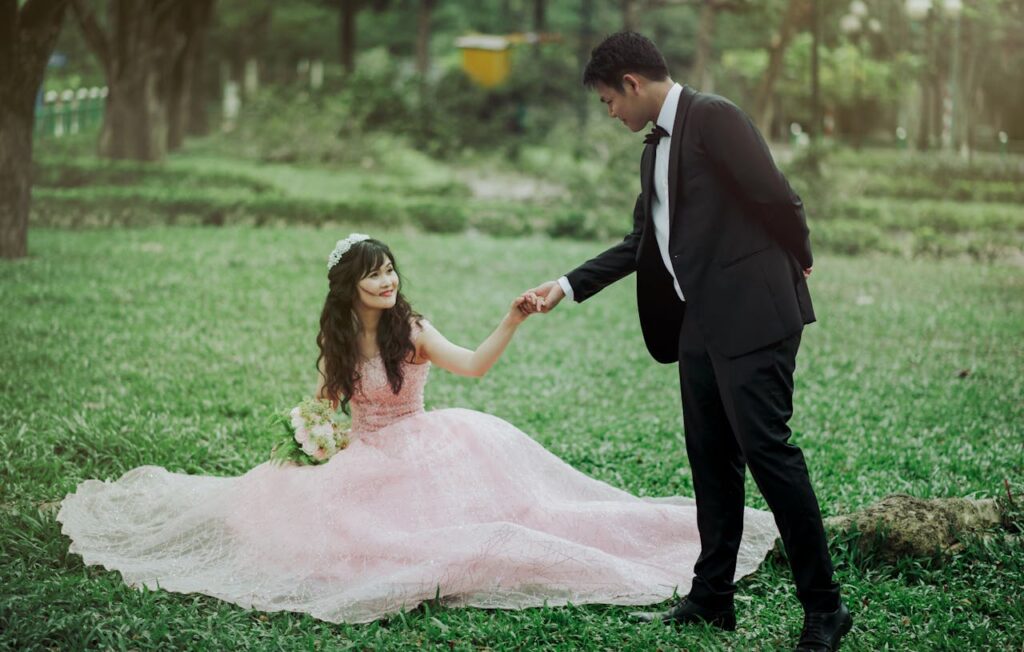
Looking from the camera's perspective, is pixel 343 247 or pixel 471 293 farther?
pixel 471 293

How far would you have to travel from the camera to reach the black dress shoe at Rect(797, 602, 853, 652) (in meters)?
3.78

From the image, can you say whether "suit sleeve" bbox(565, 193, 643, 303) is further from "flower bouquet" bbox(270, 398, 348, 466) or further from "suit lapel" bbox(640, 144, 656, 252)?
"flower bouquet" bbox(270, 398, 348, 466)

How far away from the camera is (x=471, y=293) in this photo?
1178cm

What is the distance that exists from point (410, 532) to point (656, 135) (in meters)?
1.80

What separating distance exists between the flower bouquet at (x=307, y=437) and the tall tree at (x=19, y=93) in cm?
779

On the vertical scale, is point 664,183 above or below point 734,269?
above

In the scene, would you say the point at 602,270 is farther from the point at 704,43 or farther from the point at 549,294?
the point at 704,43

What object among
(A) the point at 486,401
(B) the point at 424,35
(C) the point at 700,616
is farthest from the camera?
(B) the point at 424,35


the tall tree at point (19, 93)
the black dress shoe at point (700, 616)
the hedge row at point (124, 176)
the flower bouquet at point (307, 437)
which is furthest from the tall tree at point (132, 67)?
the black dress shoe at point (700, 616)

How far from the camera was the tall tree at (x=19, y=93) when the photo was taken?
11.0 metres

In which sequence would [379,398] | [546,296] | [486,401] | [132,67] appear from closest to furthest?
[546,296] < [379,398] < [486,401] < [132,67]

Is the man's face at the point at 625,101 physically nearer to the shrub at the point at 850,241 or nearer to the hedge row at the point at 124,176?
the shrub at the point at 850,241

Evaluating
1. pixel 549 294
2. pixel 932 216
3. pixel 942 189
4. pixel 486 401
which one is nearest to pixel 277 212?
pixel 486 401

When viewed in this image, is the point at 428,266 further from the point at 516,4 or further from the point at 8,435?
the point at 516,4
